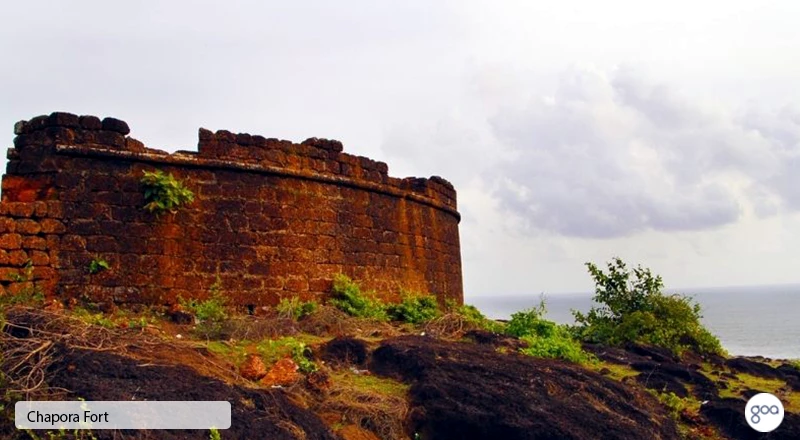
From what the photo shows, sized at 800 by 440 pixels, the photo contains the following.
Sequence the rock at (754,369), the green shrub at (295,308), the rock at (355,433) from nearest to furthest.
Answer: the rock at (355,433) < the green shrub at (295,308) < the rock at (754,369)

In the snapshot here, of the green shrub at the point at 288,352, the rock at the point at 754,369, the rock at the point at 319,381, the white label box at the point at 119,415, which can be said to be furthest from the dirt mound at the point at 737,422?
the white label box at the point at 119,415

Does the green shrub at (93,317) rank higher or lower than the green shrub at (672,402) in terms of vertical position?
higher

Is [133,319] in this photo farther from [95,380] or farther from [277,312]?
[95,380]

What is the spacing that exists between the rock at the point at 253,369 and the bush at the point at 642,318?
25.3 feet

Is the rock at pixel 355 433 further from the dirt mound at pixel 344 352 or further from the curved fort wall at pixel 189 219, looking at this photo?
the curved fort wall at pixel 189 219

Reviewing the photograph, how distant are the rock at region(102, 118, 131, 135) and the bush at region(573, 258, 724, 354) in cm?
823

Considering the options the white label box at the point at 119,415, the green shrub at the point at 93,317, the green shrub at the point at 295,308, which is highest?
the green shrub at the point at 295,308

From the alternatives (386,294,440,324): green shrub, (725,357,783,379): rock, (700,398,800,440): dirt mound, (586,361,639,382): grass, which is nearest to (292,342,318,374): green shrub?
(386,294,440,324): green shrub

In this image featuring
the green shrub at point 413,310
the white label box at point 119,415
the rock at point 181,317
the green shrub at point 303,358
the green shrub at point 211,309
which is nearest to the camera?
the white label box at point 119,415

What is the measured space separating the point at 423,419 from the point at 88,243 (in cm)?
435

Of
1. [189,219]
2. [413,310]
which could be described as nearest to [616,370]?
[413,310]

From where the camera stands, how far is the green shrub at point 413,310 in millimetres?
11641

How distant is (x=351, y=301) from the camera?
36.0 ft

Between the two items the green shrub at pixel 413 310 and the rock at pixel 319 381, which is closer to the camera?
the rock at pixel 319 381
